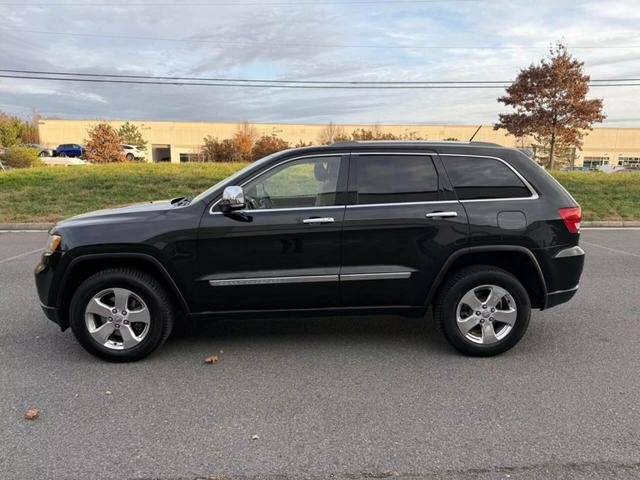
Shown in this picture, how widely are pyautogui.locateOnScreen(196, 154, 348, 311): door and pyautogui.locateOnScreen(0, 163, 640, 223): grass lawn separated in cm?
964

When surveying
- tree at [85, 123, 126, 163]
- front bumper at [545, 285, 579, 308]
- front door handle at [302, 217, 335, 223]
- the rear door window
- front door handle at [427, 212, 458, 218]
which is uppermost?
tree at [85, 123, 126, 163]

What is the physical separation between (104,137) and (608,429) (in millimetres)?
30782

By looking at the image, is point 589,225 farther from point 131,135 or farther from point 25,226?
point 131,135

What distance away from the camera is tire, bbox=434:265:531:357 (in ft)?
13.3

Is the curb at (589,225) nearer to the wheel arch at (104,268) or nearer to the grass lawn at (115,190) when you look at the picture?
the grass lawn at (115,190)

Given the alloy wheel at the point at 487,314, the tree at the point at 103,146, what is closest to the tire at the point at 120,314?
the alloy wheel at the point at 487,314

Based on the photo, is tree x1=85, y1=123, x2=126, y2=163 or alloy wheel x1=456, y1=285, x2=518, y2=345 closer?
alloy wheel x1=456, y1=285, x2=518, y2=345

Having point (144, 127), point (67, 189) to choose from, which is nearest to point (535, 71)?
point (67, 189)

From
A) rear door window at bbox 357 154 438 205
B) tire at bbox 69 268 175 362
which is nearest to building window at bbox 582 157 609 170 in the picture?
rear door window at bbox 357 154 438 205

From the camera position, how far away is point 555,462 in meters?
2.72

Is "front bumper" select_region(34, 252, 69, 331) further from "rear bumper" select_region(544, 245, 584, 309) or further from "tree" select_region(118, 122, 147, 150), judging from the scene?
"tree" select_region(118, 122, 147, 150)

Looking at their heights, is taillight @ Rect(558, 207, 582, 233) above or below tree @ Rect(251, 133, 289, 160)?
below

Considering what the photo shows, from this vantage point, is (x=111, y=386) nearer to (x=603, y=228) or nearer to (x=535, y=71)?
(x=603, y=228)

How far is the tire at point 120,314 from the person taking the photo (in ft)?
12.9
